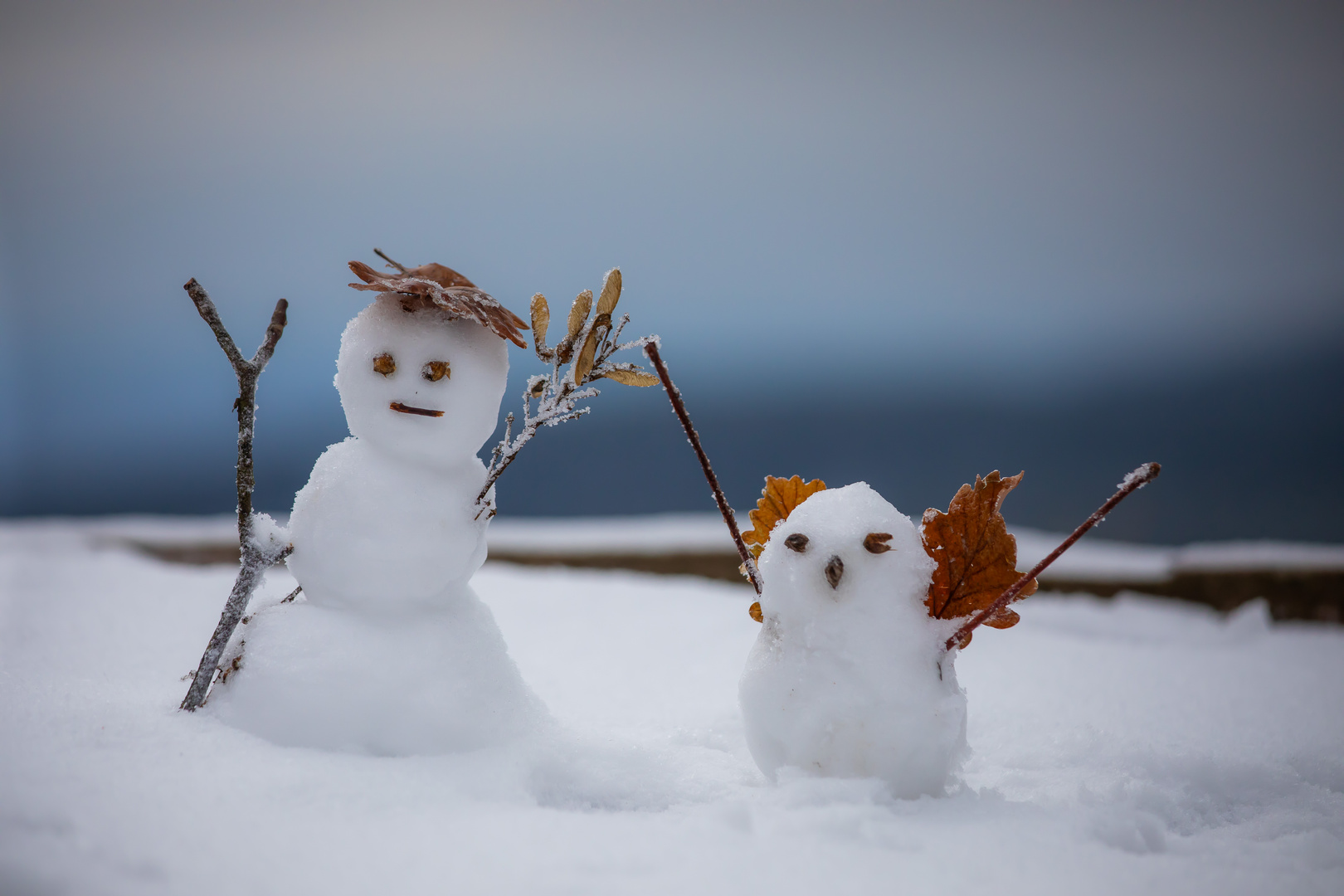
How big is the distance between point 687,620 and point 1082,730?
33.4 inches

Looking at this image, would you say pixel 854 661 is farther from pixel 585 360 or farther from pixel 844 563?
pixel 585 360

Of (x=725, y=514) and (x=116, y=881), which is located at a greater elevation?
(x=725, y=514)

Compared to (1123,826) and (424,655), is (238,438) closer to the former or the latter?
(424,655)

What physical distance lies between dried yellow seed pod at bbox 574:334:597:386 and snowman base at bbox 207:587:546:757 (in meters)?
0.30

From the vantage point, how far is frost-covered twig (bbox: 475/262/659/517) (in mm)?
838

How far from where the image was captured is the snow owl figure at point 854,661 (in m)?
0.73

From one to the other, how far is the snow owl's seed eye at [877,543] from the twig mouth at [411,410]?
0.45 m

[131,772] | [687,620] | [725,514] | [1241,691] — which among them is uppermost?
[725,514]

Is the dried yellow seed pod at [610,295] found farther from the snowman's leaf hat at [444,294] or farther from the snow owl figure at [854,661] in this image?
the snow owl figure at [854,661]

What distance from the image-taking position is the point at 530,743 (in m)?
0.79

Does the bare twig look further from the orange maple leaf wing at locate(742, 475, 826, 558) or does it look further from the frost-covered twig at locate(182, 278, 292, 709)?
the orange maple leaf wing at locate(742, 475, 826, 558)

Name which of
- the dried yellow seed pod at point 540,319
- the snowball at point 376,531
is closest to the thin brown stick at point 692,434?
the dried yellow seed pod at point 540,319

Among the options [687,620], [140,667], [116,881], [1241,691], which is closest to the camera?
[116,881]

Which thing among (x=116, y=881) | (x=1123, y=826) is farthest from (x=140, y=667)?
(x=1123, y=826)
